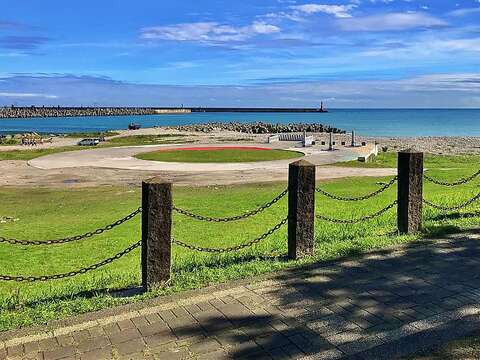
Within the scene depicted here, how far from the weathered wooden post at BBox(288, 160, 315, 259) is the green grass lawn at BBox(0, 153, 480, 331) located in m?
0.22

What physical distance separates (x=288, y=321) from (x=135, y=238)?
5932 millimetres

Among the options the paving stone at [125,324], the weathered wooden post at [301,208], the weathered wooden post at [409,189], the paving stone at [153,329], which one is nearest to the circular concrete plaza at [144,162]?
the weathered wooden post at [409,189]

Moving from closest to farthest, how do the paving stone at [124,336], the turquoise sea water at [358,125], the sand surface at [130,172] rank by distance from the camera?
the paving stone at [124,336] → the sand surface at [130,172] → the turquoise sea water at [358,125]

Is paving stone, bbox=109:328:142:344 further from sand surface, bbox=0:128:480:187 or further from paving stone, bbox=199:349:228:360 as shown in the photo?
sand surface, bbox=0:128:480:187

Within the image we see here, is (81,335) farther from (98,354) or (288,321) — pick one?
(288,321)

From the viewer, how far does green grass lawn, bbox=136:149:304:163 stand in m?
29.4

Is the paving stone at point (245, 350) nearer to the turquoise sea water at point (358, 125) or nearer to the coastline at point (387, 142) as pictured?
the coastline at point (387, 142)

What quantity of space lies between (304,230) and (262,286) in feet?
4.69

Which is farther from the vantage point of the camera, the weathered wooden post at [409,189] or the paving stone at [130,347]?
the weathered wooden post at [409,189]

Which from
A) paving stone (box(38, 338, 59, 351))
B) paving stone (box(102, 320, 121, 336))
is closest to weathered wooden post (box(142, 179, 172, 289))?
paving stone (box(102, 320, 121, 336))

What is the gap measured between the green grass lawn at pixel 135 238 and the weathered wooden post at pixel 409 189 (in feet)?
0.96

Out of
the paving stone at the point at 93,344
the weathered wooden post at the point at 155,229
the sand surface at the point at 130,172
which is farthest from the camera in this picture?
the sand surface at the point at 130,172

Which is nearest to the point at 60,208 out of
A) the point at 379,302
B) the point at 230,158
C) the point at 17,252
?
the point at 17,252

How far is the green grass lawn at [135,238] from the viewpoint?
630 cm
